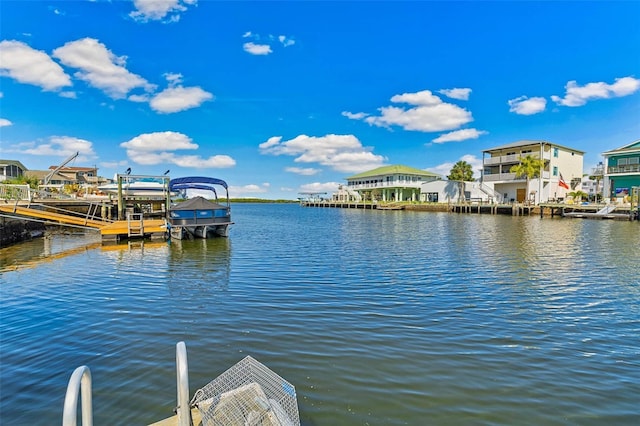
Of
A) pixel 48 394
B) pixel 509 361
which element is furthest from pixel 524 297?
pixel 48 394

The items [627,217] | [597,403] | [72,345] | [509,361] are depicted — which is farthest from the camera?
[627,217]

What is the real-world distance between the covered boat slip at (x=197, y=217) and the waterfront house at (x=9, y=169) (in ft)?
137

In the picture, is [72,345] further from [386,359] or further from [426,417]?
[426,417]

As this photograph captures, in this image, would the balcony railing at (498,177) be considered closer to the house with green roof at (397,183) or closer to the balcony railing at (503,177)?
the balcony railing at (503,177)

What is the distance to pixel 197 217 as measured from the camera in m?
21.9

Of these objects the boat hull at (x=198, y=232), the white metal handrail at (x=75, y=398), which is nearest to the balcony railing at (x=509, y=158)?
the boat hull at (x=198, y=232)

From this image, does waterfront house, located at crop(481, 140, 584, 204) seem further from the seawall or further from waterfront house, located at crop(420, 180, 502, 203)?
the seawall

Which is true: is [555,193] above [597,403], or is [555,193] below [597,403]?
above

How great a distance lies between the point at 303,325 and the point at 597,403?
15.8 feet

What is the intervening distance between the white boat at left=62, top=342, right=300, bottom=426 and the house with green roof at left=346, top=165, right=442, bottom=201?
7167cm

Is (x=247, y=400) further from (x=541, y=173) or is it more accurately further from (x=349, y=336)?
(x=541, y=173)

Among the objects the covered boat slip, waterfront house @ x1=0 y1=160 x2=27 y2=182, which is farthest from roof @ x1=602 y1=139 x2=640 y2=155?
waterfront house @ x1=0 y1=160 x2=27 y2=182

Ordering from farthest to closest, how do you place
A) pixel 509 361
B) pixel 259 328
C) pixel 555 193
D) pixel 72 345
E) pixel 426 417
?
pixel 555 193 < pixel 259 328 < pixel 72 345 < pixel 509 361 < pixel 426 417

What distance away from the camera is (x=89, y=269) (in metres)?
13.2
